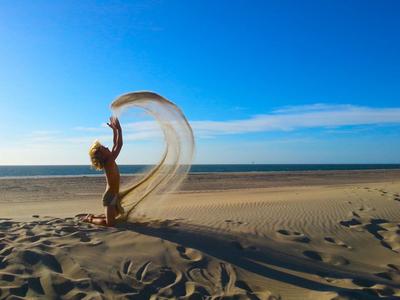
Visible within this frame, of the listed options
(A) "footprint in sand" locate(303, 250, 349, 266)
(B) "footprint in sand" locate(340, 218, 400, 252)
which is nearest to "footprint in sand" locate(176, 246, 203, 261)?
(A) "footprint in sand" locate(303, 250, 349, 266)

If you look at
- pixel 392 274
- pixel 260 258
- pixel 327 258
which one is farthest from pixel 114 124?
pixel 392 274

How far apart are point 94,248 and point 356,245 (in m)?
5.34

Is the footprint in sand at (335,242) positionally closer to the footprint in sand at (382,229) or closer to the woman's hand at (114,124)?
the footprint in sand at (382,229)

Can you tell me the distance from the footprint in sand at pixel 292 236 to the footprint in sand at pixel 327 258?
0.57 metres

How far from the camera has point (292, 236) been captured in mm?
9328

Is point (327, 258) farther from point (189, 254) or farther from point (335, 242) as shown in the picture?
point (189, 254)

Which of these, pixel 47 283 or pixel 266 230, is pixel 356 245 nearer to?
pixel 266 230

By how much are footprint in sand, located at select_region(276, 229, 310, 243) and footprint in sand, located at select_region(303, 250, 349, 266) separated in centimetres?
57

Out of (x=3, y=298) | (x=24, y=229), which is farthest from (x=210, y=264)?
(x=24, y=229)

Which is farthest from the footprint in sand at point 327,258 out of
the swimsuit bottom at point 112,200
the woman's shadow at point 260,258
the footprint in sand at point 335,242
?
the swimsuit bottom at point 112,200

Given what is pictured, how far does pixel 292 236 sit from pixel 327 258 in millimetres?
1124

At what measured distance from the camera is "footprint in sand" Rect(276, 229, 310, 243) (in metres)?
9.12

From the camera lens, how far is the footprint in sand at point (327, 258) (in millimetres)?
8180

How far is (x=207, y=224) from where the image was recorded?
9906 millimetres
